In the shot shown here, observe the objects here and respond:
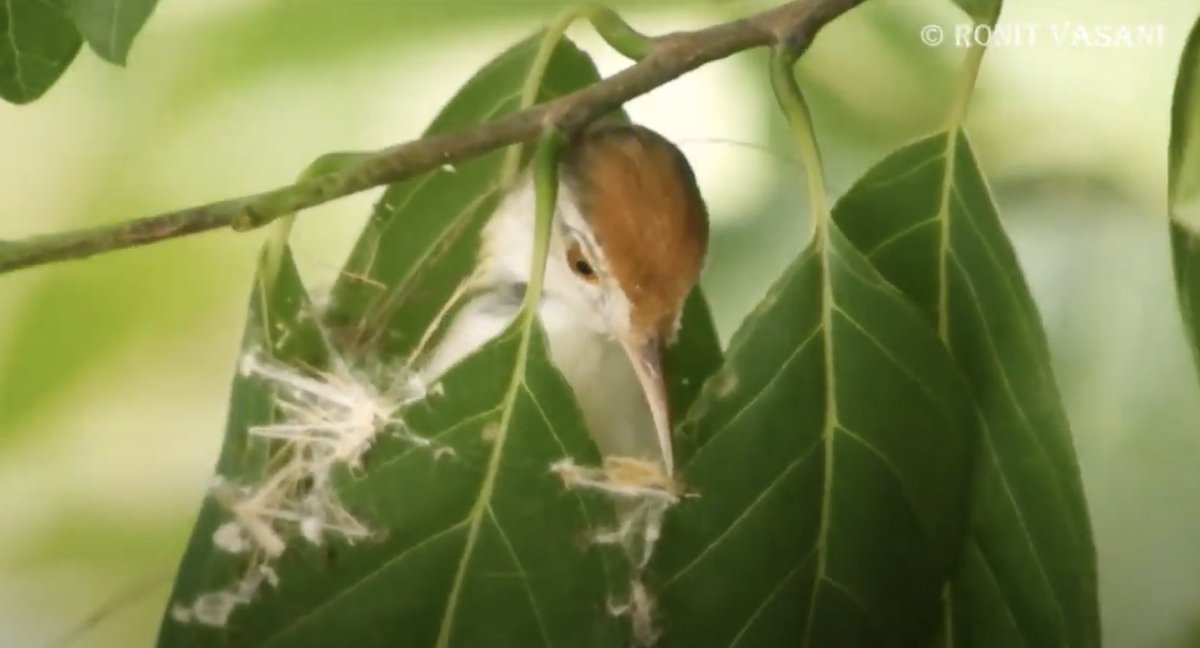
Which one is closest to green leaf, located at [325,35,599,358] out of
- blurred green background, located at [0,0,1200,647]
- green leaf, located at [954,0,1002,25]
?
blurred green background, located at [0,0,1200,647]

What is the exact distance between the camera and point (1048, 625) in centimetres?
42

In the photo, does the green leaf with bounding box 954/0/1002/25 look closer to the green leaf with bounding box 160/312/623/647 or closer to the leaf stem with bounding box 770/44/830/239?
the leaf stem with bounding box 770/44/830/239

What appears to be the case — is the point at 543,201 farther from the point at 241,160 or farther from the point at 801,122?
the point at 241,160

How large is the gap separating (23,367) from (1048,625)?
0.46 metres

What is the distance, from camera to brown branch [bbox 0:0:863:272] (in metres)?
0.32

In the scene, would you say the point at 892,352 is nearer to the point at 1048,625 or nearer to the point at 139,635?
the point at 1048,625

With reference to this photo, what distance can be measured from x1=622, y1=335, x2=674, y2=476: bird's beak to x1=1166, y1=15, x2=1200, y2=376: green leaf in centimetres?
18

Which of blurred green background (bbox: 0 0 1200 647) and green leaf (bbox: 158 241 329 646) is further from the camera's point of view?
blurred green background (bbox: 0 0 1200 647)

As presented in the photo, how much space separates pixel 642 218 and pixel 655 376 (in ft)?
0.17

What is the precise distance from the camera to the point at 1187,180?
1.35ft

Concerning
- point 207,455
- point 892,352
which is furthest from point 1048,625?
point 207,455

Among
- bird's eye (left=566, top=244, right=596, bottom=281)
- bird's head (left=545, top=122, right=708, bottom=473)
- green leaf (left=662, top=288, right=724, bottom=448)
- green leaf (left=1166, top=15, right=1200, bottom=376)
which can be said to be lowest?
green leaf (left=662, top=288, right=724, bottom=448)

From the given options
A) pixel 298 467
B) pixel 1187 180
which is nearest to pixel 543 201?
pixel 298 467

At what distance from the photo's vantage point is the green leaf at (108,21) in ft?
1.27
